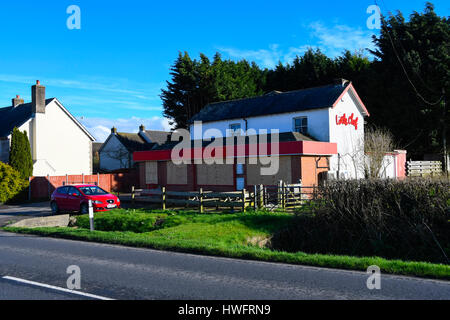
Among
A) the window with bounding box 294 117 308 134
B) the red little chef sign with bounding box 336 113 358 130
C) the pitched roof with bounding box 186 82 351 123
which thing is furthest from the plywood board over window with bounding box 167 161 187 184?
the red little chef sign with bounding box 336 113 358 130

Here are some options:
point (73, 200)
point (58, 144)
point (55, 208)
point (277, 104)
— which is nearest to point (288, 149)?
point (277, 104)

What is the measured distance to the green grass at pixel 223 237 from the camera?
895cm

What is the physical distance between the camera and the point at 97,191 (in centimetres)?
2181

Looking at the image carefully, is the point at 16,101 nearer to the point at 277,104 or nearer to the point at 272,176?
the point at 277,104

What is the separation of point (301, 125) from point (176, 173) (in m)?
9.93

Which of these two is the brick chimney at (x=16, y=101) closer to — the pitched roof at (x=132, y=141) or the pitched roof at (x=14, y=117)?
the pitched roof at (x=14, y=117)

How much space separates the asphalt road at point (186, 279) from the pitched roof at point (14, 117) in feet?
99.1

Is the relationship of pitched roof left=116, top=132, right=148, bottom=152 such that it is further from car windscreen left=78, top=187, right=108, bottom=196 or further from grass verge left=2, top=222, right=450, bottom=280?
grass verge left=2, top=222, right=450, bottom=280

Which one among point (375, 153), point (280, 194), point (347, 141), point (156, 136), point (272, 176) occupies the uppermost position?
point (156, 136)

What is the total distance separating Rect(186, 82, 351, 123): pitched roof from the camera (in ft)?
102

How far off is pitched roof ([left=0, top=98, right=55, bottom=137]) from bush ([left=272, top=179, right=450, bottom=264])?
30932 mm

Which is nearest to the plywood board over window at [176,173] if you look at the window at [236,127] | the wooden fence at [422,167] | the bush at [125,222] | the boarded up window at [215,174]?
the boarded up window at [215,174]

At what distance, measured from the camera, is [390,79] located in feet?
131

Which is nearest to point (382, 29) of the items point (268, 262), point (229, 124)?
point (229, 124)
